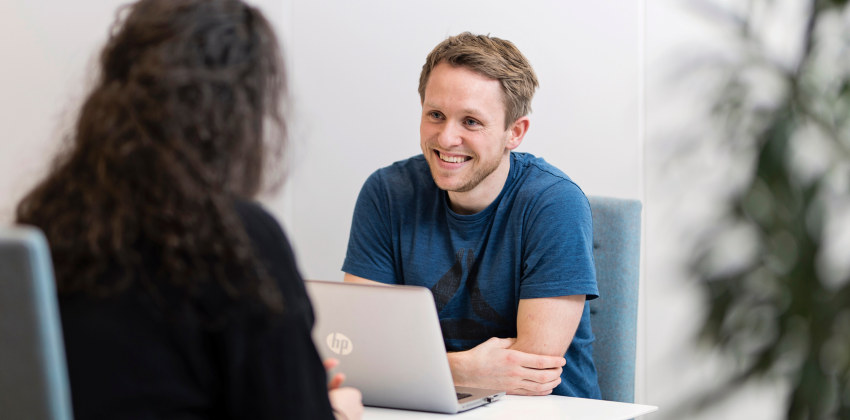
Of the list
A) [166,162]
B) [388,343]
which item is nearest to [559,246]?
[388,343]

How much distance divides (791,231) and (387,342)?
68cm

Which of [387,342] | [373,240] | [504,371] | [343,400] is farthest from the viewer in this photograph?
[373,240]

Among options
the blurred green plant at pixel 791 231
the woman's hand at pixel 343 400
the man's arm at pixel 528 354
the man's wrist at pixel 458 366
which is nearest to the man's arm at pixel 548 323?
the man's arm at pixel 528 354

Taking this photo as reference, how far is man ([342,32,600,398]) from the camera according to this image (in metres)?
1.86

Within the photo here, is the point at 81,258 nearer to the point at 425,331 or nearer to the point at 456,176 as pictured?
the point at 425,331

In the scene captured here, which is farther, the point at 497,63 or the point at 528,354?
the point at 497,63

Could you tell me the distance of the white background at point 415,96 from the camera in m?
2.48

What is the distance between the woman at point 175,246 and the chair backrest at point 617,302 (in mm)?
1177

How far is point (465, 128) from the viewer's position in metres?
2.08

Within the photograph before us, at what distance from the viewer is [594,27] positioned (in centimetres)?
272

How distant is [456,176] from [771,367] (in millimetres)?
1080

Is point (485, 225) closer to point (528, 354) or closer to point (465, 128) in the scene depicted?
point (465, 128)

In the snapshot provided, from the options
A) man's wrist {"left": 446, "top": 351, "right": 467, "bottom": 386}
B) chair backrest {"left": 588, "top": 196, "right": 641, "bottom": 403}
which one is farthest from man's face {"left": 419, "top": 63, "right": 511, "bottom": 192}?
man's wrist {"left": 446, "top": 351, "right": 467, "bottom": 386}

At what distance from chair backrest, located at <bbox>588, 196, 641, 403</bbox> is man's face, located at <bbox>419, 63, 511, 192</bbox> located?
288 mm
